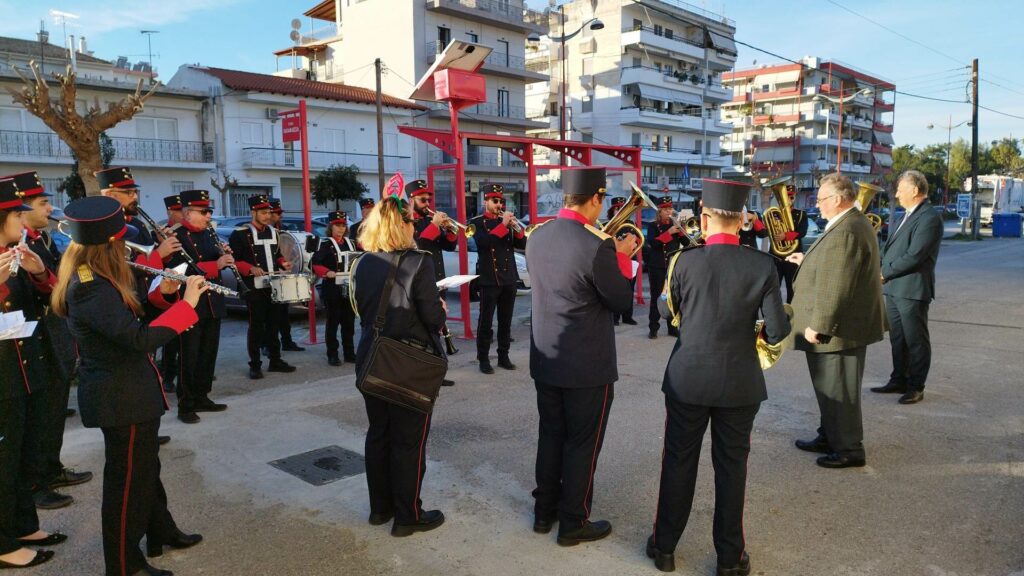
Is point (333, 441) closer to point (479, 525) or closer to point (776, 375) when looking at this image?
point (479, 525)

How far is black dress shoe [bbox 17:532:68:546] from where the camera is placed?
3843mm

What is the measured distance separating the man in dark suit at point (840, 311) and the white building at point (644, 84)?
46403 millimetres

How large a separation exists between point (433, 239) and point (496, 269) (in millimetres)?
835

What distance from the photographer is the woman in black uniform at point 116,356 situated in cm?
310

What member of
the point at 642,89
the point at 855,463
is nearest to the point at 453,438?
the point at 855,463

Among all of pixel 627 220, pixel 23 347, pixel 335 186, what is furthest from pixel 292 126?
pixel 335 186

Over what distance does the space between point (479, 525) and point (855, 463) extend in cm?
277

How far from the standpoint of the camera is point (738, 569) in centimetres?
347

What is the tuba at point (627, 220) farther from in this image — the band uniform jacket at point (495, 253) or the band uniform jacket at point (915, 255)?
the band uniform jacket at point (495, 253)

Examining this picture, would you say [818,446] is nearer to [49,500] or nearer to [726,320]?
[726,320]

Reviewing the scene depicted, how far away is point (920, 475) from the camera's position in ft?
15.6

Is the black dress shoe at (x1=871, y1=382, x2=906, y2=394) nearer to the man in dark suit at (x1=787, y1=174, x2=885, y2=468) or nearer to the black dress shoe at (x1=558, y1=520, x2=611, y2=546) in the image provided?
the man in dark suit at (x1=787, y1=174, x2=885, y2=468)

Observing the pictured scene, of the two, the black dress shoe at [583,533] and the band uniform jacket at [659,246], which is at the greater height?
the band uniform jacket at [659,246]

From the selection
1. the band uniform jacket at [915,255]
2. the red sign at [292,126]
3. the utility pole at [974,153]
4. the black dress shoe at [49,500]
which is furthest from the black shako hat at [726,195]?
the utility pole at [974,153]
